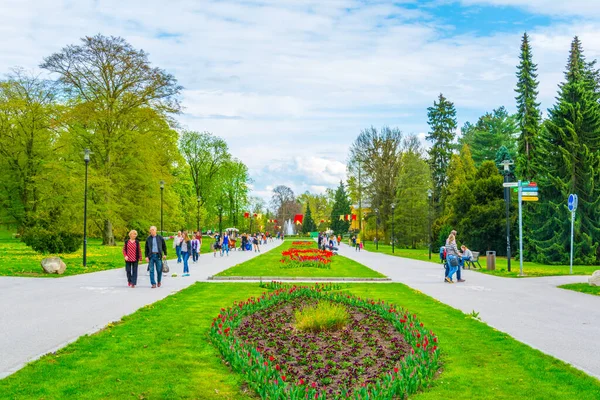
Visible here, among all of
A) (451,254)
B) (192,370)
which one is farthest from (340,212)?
(192,370)

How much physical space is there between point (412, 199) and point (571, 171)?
26.0 m

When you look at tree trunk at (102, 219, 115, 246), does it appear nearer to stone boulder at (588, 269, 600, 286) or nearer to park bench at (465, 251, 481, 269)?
park bench at (465, 251, 481, 269)

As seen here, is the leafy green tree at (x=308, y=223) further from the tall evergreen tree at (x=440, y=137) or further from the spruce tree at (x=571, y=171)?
the spruce tree at (x=571, y=171)

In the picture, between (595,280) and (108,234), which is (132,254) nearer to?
(595,280)

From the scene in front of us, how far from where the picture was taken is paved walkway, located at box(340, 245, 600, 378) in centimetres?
816

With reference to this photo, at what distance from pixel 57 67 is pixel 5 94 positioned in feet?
45.9

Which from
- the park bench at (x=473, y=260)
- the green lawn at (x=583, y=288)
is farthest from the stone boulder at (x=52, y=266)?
the park bench at (x=473, y=260)

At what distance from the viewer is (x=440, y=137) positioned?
70.2 metres

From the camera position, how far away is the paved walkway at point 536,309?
8156 millimetres

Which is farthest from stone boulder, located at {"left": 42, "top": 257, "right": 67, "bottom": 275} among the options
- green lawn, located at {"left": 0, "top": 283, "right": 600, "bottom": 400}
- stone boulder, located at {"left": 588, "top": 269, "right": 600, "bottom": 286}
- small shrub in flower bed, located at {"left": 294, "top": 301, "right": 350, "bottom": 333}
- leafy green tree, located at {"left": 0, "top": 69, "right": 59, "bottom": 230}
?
leafy green tree, located at {"left": 0, "top": 69, "right": 59, "bottom": 230}

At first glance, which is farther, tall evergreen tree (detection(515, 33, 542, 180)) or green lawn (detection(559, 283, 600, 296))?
tall evergreen tree (detection(515, 33, 542, 180))

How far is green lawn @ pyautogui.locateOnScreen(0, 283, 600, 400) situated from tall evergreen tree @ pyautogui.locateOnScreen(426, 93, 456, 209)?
60.7 meters

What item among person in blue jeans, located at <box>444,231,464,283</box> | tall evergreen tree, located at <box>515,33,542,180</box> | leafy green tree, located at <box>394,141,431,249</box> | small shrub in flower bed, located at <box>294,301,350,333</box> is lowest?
small shrub in flower bed, located at <box>294,301,350,333</box>

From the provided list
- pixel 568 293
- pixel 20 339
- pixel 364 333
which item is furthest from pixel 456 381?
pixel 568 293
